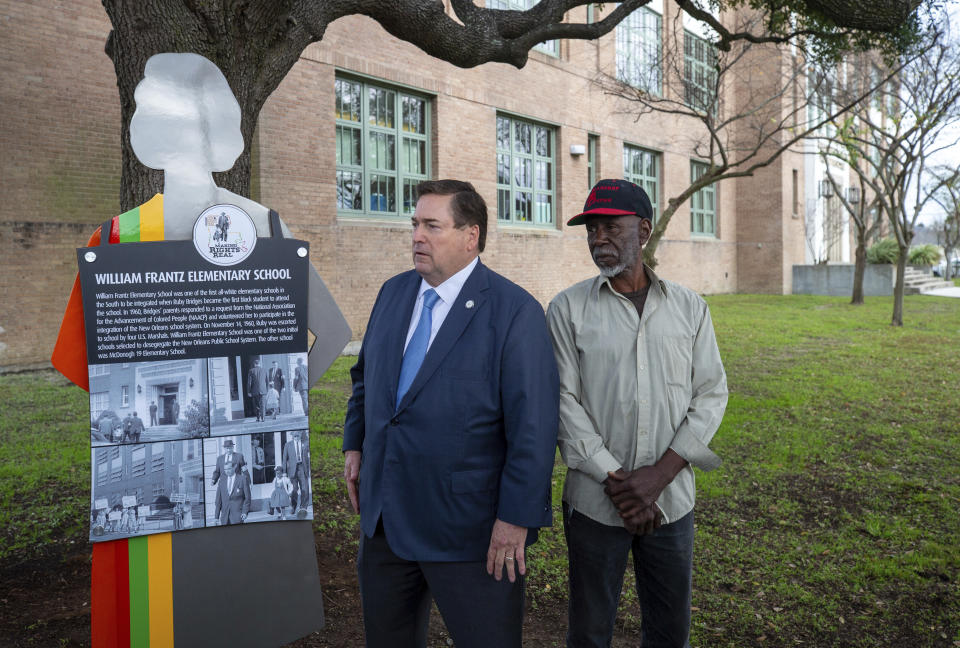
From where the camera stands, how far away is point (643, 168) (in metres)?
24.5

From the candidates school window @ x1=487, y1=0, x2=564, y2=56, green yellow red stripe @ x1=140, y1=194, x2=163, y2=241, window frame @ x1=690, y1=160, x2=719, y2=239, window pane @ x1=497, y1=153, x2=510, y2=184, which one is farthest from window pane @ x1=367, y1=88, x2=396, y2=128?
window frame @ x1=690, y1=160, x2=719, y2=239

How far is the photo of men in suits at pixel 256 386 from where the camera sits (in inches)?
109

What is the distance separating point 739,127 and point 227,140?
29106 millimetres

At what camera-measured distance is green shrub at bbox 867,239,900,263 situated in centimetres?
2927

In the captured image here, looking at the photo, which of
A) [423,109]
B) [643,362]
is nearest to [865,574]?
[643,362]

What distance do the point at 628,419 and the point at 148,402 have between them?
67.5 inches

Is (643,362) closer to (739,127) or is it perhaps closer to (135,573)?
(135,573)

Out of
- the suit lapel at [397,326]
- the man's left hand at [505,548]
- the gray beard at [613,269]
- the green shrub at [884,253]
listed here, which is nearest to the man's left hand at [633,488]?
the man's left hand at [505,548]

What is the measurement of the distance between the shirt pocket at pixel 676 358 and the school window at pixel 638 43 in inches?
803

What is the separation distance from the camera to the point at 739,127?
28.9m

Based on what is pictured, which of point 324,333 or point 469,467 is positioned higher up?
point 324,333

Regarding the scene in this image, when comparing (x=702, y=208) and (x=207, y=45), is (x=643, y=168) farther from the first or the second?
(x=207, y=45)

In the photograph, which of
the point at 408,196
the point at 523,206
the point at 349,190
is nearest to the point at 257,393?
the point at 349,190

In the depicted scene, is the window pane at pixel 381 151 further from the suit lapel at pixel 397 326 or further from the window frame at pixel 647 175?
the suit lapel at pixel 397 326
